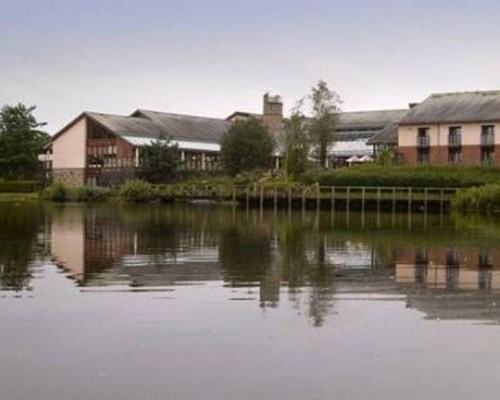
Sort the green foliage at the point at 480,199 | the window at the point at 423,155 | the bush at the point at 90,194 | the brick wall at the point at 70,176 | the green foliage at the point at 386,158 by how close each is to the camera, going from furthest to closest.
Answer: the brick wall at the point at 70,176, the window at the point at 423,155, the bush at the point at 90,194, the green foliage at the point at 386,158, the green foliage at the point at 480,199

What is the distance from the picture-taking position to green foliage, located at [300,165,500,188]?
7356 cm

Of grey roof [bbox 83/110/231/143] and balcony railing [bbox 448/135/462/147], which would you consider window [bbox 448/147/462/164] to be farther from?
grey roof [bbox 83/110/231/143]

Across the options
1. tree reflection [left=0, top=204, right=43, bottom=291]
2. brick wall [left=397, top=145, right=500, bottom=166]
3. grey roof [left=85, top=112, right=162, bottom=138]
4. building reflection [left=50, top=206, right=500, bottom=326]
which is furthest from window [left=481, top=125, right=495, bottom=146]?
tree reflection [left=0, top=204, right=43, bottom=291]

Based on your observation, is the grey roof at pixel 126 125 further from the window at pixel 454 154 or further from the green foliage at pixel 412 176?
the window at pixel 454 154

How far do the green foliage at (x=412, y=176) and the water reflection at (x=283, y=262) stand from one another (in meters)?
31.4

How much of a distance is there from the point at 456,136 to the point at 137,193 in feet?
104

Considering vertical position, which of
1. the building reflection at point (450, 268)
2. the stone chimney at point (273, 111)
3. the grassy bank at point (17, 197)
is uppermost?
the stone chimney at point (273, 111)

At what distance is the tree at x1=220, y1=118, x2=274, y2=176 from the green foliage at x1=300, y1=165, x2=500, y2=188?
559 inches

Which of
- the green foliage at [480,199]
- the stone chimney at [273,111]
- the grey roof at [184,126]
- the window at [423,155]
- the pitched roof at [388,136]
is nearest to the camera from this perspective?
the green foliage at [480,199]

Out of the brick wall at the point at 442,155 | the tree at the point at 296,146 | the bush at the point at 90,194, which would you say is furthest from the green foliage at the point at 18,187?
the brick wall at the point at 442,155

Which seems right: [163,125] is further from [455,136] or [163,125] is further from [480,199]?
[480,199]

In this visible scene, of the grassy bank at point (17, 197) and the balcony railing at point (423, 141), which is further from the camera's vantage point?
the balcony railing at point (423, 141)

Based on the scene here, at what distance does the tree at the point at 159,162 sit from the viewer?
90.1m

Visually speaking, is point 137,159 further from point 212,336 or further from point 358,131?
point 212,336
